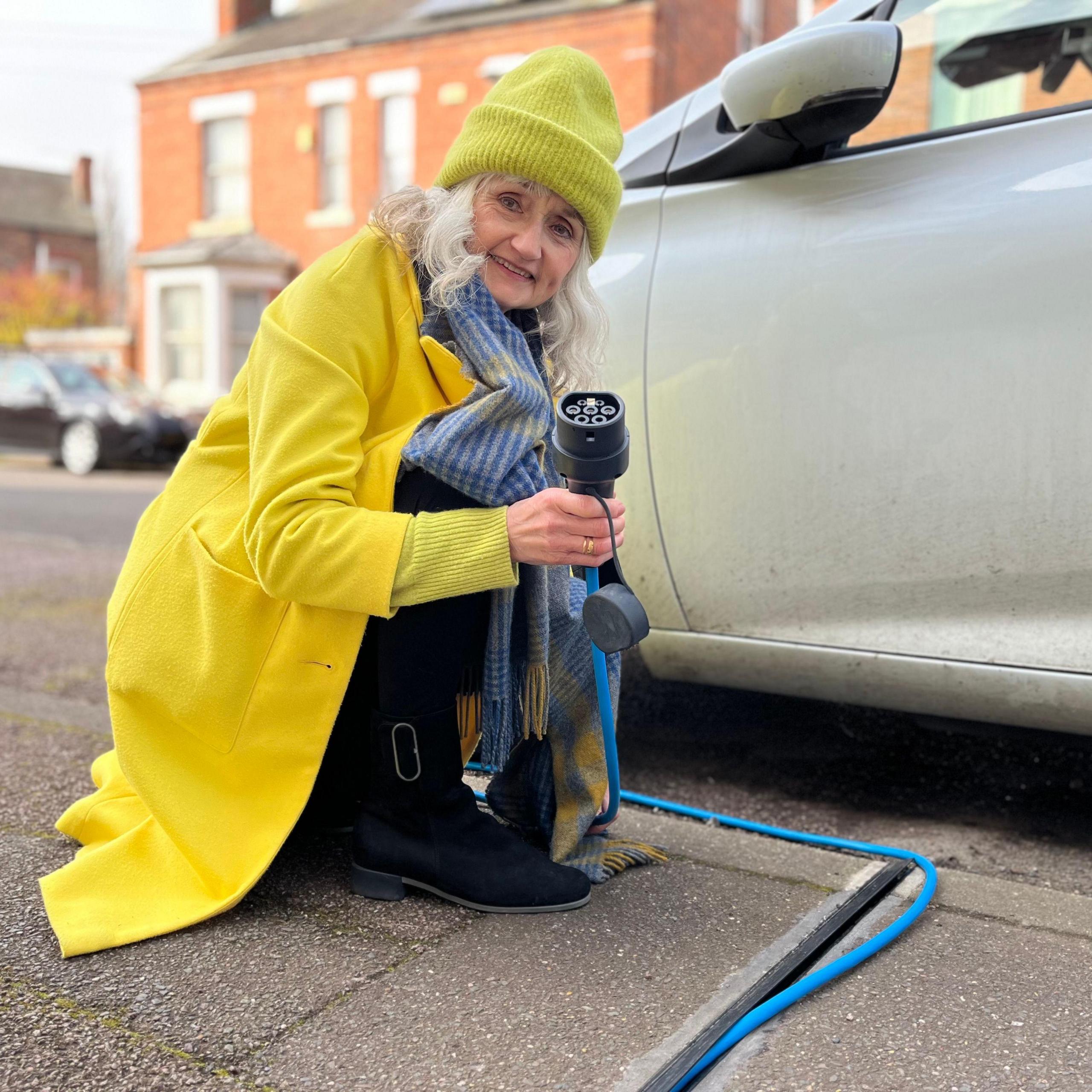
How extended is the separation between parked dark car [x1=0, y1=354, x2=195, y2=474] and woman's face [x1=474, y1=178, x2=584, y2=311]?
38.1ft

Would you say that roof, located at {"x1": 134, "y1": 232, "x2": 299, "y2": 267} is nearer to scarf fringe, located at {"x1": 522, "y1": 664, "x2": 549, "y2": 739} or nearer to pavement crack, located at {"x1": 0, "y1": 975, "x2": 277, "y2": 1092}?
scarf fringe, located at {"x1": 522, "y1": 664, "x2": 549, "y2": 739}

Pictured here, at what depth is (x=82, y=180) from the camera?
3916 centimetres

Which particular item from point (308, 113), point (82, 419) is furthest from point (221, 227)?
point (82, 419)

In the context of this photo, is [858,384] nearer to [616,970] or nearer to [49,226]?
[616,970]

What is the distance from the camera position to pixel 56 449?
13031 mm

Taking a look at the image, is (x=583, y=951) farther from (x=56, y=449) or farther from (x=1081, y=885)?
(x=56, y=449)

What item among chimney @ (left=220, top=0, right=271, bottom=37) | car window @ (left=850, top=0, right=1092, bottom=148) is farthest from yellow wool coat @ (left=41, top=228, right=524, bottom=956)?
chimney @ (left=220, top=0, right=271, bottom=37)

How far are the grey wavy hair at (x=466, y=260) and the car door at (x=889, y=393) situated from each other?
0.94 ft

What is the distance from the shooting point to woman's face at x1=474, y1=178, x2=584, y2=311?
67.5 inches

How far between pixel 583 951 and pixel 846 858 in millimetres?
568

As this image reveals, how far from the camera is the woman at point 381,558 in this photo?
1.56m

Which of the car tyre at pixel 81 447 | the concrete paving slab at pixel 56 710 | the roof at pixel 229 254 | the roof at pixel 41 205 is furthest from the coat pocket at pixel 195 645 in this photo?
the roof at pixel 41 205

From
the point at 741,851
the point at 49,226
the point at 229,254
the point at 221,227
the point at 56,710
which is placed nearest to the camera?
the point at 741,851

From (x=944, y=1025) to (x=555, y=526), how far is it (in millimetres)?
770
